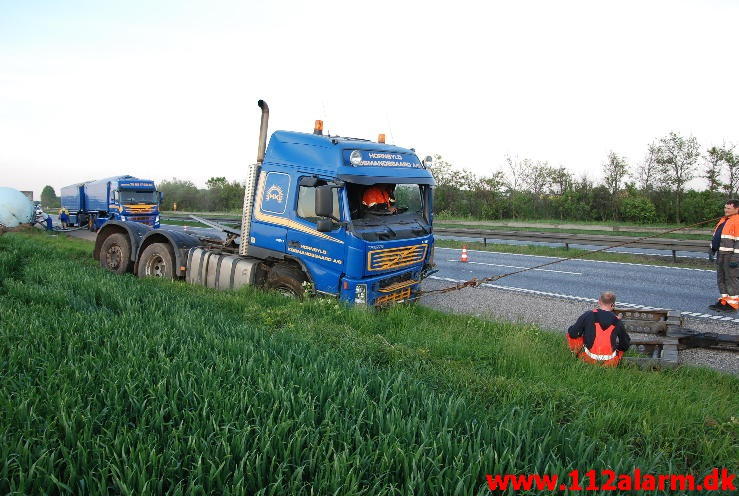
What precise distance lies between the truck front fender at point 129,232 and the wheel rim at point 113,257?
34 cm

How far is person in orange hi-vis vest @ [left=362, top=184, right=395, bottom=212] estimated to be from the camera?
7.33 meters

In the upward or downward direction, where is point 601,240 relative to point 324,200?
downward

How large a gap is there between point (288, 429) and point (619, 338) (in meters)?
3.95

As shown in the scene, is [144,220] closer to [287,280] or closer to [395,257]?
→ [287,280]

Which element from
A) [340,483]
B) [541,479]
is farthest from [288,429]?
[541,479]

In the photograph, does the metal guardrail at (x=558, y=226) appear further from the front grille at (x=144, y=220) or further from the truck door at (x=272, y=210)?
the truck door at (x=272, y=210)

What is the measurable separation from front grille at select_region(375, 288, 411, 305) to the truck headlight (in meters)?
0.32

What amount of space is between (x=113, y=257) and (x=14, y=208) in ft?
64.6

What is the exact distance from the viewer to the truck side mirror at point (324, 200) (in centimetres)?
643

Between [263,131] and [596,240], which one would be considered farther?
[596,240]

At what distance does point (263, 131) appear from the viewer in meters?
8.33

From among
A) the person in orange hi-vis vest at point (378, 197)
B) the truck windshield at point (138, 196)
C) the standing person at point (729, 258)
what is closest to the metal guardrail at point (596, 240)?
the person in orange hi-vis vest at point (378, 197)

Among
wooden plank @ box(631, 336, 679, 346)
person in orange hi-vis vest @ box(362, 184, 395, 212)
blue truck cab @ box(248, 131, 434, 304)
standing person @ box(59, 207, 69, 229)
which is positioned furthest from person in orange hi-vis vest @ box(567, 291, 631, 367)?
standing person @ box(59, 207, 69, 229)

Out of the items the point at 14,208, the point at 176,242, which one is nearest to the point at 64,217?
the point at 14,208
